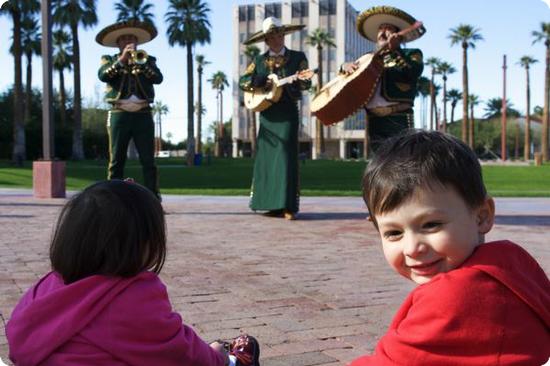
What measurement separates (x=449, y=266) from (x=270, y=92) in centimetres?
668

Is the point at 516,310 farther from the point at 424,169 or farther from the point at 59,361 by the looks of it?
the point at 59,361

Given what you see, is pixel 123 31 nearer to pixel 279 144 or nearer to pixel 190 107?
pixel 279 144

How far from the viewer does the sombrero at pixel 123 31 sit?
8.78 metres

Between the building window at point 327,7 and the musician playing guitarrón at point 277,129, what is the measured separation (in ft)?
206

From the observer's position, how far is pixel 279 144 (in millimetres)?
8555

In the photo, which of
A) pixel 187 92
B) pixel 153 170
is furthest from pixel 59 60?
pixel 153 170

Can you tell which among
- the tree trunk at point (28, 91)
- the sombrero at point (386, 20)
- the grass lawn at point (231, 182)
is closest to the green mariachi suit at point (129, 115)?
the sombrero at point (386, 20)

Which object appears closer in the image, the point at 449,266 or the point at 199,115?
the point at 449,266

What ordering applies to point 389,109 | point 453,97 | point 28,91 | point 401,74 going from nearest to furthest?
point 401,74
point 389,109
point 28,91
point 453,97

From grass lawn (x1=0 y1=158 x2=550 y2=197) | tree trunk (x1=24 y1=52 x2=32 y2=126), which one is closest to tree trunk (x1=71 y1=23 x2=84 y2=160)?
tree trunk (x1=24 y1=52 x2=32 y2=126)

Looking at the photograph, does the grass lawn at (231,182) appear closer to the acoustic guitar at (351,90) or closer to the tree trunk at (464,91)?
the acoustic guitar at (351,90)

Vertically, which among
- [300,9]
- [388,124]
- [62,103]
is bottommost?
[388,124]

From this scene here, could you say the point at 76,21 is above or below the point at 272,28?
above

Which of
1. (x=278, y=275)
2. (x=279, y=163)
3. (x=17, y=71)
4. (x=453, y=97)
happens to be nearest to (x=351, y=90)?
(x=279, y=163)
